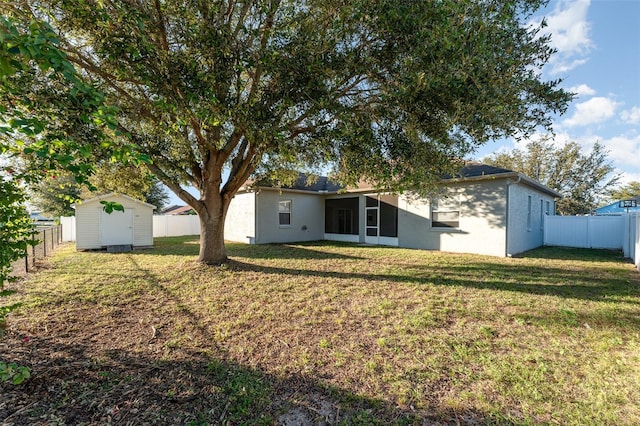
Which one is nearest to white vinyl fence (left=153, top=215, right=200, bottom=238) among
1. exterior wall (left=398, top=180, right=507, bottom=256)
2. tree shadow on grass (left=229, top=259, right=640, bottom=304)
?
tree shadow on grass (left=229, top=259, right=640, bottom=304)

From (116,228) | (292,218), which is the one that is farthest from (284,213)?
(116,228)

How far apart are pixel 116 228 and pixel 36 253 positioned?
2602mm

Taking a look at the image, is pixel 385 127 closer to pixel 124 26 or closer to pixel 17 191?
A: pixel 124 26

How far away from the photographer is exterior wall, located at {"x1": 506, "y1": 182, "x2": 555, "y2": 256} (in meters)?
10.4

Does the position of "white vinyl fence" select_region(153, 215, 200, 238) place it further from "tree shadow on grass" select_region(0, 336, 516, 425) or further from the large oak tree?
"tree shadow on grass" select_region(0, 336, 516, 425)

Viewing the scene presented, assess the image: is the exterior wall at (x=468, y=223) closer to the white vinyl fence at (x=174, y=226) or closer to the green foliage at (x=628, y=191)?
the white vinyl fence at (x=174, y=226)

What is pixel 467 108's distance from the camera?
485cm

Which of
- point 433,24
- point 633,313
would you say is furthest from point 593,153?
point 433,24

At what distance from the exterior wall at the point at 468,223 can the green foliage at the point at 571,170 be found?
16063mm

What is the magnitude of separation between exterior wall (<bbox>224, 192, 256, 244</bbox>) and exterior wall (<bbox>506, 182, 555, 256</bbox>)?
10.6 meters

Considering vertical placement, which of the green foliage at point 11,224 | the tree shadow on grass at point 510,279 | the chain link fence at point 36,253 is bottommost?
the tree shadow on grass at point 510,279

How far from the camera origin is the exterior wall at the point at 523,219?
10.4 metres

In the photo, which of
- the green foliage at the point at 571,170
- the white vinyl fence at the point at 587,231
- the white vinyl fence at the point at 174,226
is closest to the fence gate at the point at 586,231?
the white vinyl fence at the point at 587,231

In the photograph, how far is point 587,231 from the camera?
13.3m
